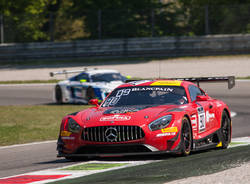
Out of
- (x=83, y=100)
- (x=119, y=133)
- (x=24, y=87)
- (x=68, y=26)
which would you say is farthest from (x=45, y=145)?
(x=68, y=26)

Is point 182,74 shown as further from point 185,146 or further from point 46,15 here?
point 185,146

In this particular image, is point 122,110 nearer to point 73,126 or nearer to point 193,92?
point 73,126

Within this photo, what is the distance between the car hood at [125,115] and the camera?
28.4ft

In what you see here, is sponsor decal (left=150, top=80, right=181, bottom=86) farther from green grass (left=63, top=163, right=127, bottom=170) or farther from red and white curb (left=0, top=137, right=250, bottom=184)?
green grass (left=63, top=163, right=127, bottom=170)

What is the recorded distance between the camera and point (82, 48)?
33.7m

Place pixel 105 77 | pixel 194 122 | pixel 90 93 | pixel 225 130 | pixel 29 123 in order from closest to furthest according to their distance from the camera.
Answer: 1. pixel 194 122
2. pixel 225 130
3. pixel 29 123
4. pixel 90 93
5. pixel 105 77

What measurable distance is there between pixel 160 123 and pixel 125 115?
0.53 metres

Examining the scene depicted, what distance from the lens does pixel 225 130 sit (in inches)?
416

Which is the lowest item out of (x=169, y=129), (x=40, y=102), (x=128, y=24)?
(x=40, y=102)

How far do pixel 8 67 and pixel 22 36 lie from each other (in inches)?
99.2

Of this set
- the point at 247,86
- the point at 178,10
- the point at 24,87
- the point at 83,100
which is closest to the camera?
the point at 83,100

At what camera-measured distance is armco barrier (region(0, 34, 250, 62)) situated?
103ft

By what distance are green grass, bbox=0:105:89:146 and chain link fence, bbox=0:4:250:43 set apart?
13.3 metres

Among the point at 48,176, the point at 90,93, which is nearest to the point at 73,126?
the point at 48,176
